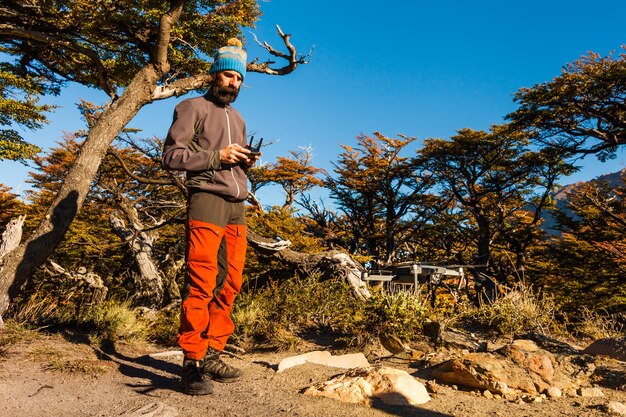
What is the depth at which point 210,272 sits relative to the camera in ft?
8.68

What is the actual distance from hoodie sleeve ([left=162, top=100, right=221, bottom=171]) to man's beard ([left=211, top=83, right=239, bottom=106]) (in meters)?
0.23

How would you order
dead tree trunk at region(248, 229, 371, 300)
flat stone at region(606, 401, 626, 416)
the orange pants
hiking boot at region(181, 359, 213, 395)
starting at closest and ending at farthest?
flat stone at region(606, 401, 626, 416)
hiking boot at region(181, 359, 213, 395)
the orange pants
dead tree trunk at region(248, 229, 371, 300)

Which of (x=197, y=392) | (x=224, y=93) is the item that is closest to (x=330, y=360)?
(x=197, y=392)

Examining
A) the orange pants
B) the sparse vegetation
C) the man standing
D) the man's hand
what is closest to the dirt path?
the man standing

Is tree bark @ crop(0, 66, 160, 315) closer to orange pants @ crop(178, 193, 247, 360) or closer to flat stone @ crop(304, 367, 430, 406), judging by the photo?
orange pants @ crop(178, 193, 247, 360)

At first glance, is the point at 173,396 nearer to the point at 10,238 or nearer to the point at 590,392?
the point at 590,392

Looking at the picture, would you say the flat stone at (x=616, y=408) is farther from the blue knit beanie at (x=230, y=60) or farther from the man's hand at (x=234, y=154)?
the blue knit beanie at (x=230, y=60)

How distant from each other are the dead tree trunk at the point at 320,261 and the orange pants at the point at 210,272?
3.52 m

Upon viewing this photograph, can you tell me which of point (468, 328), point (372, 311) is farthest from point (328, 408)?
point (468, 328)

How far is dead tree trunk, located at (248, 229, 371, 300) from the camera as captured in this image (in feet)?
22.2

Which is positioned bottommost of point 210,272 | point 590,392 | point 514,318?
point 590,392

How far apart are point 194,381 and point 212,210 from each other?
104 centimetres

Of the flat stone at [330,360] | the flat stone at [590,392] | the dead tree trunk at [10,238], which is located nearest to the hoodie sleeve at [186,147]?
the flat stone at [330,360]

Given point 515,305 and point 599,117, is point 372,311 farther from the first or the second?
point 599,117
